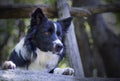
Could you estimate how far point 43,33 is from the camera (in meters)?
4.77

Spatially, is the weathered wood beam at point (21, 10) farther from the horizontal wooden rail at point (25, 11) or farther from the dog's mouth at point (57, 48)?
the dog's mouth at point (57, 48)

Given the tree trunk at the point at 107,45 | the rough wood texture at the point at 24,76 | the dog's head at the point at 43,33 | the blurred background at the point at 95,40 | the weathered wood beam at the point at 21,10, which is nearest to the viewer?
the rough wood texture at the point at 24,76

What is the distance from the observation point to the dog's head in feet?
15.2

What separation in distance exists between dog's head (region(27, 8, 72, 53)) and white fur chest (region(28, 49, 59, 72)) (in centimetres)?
8

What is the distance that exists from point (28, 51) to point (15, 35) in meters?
3.66

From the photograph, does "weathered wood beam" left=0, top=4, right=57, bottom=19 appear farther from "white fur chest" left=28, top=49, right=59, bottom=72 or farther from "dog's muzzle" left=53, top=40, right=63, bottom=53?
"dog's muzzle" left=53, top=40, right=63, bottom=53

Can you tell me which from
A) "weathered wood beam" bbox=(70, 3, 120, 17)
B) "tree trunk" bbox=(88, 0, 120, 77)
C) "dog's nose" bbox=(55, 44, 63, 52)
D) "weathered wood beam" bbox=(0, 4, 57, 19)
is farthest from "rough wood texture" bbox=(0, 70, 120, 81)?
"tree trunk" bbox=(88, 0, 120, 77)

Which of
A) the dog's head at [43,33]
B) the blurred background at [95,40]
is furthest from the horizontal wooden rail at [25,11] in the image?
the blurred background at [95,40]

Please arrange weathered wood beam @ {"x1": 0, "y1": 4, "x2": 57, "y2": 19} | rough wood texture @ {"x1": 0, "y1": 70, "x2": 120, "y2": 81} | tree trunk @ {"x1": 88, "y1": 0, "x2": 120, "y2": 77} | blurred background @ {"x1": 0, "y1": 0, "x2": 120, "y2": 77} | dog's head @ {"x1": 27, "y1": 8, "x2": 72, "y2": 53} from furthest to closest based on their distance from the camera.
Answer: tree trunk @ {"x1": 88, "y1": 0, "x2": 120, "y2": 77}
blurred background @ {"x1": 0, "y1": 0, "x2": 120, "y2": 77}
weathered wood beam @ {"x1": 0, "y1": 4, "x2": 57, "y2": 19}
dog's head @ {"x1": 27, "y1": 8, "x2": 72, "y2": 53}
rough wood texture @ {"x1": 0, "y1": 70, "x2": 120, "y2": 81}

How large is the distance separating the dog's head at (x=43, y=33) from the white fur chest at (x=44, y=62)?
0.08 m

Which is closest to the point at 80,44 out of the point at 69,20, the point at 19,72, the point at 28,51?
the point at 69,20

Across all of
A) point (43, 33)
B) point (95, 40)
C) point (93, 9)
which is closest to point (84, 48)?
point (95, 40)

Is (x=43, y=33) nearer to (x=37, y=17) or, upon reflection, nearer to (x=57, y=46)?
(x=37, y=17)

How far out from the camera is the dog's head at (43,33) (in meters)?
4.63
